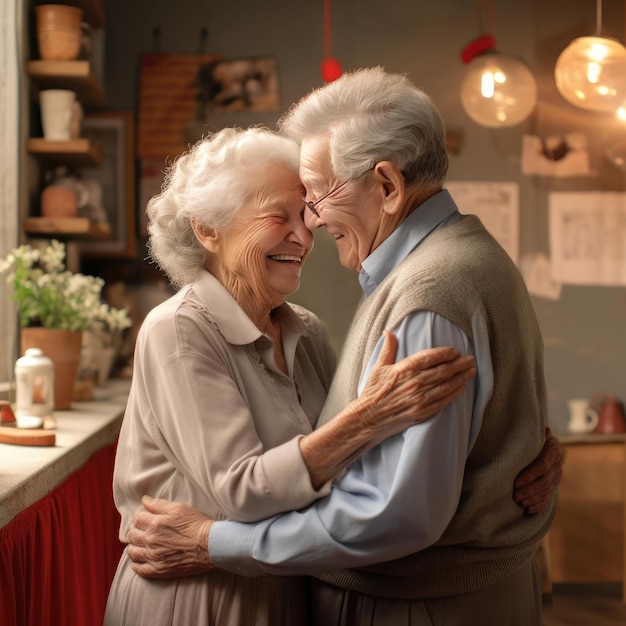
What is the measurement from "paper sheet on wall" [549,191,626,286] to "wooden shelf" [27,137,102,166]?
2.52 metres

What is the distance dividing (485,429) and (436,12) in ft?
12.4

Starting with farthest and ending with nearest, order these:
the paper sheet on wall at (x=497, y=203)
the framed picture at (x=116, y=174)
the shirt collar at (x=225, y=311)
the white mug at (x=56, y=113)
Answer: the paper sheet on wall at (x=497, y=203) → the framed picture at (x=116, y=174) → the white mug at (x=56, y=113) → the shirt collar at (x=225, y=311)

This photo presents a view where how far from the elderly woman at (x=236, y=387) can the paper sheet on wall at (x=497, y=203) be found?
117 inches

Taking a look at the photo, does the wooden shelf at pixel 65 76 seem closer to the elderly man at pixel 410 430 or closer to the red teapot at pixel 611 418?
the elderly man at pixel 410 430

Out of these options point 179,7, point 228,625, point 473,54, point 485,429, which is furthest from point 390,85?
point 179,7

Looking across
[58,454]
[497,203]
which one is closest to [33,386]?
[58,454]

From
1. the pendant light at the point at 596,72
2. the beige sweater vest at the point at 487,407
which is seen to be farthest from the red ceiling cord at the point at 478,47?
the beige sweater vest at the point at 487,407

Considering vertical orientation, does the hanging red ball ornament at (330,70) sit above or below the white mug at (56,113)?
above

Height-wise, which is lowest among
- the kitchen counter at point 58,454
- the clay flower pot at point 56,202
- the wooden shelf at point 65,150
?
the kitchen counter at point 58,454

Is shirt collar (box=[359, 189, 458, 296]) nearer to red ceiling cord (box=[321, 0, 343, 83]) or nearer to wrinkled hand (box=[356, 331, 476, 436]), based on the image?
wrinkled hand (box=[356, 331, 476, 436])

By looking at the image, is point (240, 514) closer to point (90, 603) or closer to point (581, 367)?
point (90, 603)

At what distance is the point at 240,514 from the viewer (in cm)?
156

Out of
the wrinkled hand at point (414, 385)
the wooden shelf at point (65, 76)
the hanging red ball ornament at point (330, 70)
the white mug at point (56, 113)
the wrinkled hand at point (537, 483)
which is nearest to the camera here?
the wrinkled hand at point (414, 385)

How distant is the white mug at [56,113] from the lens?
3775mm
